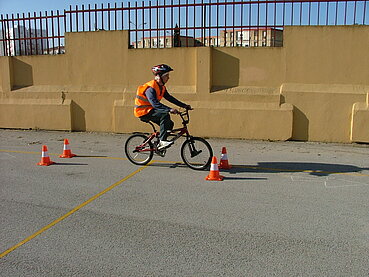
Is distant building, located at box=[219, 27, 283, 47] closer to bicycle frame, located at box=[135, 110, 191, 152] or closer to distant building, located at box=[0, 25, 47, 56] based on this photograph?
bicycle frame, located at box=[135, 110, 191, 152]

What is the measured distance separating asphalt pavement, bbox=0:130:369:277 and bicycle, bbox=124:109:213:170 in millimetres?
226

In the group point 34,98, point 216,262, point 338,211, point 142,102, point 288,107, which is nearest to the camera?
point 216,262

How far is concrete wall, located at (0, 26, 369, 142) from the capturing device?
9.73 meters

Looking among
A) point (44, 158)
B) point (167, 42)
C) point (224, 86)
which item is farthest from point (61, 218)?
point (167, 42)

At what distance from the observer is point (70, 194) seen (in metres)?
5.60

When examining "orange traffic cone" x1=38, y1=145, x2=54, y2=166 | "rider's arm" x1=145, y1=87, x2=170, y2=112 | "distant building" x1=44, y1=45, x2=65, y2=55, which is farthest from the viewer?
"distant building" x1=44, y1=45, x2=65, y2=55

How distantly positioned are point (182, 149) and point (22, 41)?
874cm

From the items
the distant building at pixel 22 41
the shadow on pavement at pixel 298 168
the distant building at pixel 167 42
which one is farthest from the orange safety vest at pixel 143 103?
the distant building at pixel 22 41

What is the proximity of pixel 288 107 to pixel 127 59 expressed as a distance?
5128mm

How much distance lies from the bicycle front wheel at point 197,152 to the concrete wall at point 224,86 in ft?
11.6

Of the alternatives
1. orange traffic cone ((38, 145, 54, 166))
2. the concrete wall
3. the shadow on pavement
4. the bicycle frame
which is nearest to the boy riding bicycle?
the bicycle frame

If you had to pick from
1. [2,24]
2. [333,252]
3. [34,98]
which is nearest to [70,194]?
[333,252]

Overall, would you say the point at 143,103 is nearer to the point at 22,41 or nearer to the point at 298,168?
the point at 298,168

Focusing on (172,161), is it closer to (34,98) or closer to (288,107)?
(288,107)
